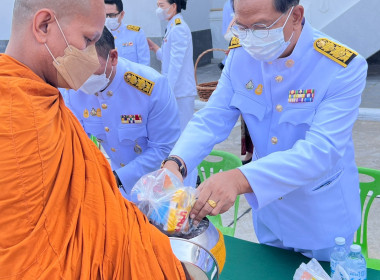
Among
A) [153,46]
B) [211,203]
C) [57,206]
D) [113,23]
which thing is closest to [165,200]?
[211,203]

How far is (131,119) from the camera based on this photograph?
2.22m

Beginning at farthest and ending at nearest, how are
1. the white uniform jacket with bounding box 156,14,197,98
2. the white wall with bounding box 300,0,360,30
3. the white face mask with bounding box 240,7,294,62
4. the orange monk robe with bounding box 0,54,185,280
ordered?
the white wall with bounding box 300,0,360,30, the white uniform jacket with bounding box 156,14,197,98, the white face mask with bounding box 240,7,294,62, the orange monk robe with bounding box 0,54,185,280

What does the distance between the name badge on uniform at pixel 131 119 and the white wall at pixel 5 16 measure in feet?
30.9

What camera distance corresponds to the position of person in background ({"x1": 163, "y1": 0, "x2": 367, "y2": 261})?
4.89 feet

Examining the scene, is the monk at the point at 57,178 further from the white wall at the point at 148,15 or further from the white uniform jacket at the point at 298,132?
the white wall at the point at 148,15

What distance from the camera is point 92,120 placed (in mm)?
2295

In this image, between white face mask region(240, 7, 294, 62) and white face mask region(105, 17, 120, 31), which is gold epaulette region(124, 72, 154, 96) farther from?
white face mask region(105, 17, 120, 31)

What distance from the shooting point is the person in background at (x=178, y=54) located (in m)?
4.45

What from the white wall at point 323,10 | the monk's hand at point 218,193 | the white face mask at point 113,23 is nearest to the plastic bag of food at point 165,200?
the monk's hand at point 218,193

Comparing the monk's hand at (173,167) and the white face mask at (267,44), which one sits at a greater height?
the white face mask at (267,44)

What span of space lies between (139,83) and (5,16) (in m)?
9.84

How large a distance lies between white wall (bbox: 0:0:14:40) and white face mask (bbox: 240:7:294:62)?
10.1 metres

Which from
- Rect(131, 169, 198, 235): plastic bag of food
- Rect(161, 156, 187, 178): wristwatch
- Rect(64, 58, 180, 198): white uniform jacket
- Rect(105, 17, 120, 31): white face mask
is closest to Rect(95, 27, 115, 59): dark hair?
Rect(64, 58, 180, 198): white uniform jacket

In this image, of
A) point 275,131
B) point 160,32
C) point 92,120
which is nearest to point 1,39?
point 160,32
